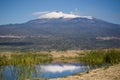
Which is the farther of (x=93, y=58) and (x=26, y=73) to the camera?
(x=93, y=58)

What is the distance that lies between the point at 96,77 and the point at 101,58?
38.8 feet

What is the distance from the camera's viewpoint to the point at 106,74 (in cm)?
2277

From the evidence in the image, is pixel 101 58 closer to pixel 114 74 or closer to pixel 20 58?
pixel 20 58

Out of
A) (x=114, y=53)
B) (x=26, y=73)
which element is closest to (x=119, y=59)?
(x=114, y=53)

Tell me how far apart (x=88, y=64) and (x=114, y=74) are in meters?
12.0

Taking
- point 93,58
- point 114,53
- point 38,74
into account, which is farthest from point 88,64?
point 38,74

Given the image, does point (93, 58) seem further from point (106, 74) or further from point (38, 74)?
point (106, 74)

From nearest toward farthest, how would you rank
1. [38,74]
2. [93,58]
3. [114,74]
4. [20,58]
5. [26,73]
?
[114,74] → [26,73] → [38,74] → [20,58] → [93,58]

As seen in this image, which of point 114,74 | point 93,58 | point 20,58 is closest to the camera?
point 114,74

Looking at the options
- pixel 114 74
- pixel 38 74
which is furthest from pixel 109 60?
pixel 114 74

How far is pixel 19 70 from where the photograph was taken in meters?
23.5

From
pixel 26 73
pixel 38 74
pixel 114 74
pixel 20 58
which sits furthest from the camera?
pixel 20 58

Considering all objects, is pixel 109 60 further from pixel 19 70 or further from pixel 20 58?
pixel 19 70

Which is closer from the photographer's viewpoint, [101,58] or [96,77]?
[96,77]
